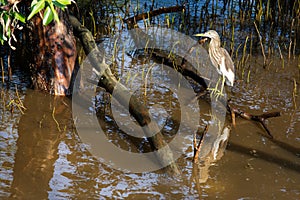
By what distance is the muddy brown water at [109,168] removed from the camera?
4348 millimetres

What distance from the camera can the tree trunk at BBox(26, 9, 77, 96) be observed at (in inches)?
233

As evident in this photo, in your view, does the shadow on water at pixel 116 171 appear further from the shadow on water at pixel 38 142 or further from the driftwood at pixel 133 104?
the driftwood at pixel 133 104

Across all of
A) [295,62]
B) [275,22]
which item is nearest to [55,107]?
[295,62]

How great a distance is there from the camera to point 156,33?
25.7 ft

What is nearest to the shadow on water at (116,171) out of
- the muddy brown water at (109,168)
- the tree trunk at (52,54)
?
the muddy brown water at (109,168)

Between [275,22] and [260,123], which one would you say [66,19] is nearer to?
[260,123]

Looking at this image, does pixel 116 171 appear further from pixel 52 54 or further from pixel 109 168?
pixel 52 54

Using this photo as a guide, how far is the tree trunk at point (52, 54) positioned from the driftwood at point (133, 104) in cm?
19

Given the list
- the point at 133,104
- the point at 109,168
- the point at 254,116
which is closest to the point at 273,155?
the point at 254,116

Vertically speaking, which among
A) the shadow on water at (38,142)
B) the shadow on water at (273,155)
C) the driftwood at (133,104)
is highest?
the driftwood at (133,104)

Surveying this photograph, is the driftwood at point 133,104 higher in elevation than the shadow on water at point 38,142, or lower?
higher

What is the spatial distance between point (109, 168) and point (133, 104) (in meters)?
0.83

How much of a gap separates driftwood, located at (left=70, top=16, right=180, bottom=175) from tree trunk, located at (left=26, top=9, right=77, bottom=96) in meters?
0.19

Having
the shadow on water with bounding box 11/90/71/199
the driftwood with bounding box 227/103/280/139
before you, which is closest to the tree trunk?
the shadow on water with bounding box 11/90/71/199
